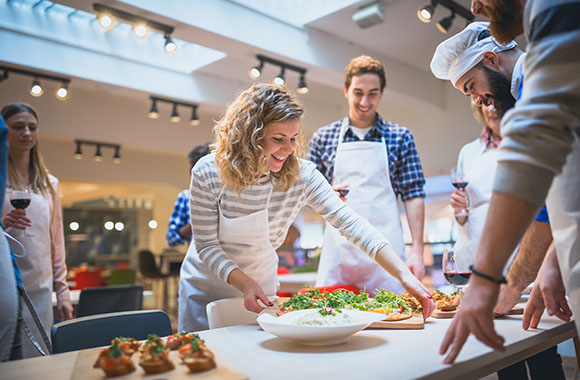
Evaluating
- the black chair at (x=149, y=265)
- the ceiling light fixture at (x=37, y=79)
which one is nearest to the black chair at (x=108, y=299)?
the ceiling light fixture at (x=37, y=79)

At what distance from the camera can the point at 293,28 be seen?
15.0 ft

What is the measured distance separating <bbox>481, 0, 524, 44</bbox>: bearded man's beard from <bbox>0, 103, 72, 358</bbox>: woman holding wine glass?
229 centimetres

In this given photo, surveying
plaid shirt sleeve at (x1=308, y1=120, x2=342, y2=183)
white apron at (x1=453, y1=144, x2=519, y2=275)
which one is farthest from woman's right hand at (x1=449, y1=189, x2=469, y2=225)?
plaid shirt sleeve at (x1=308, y1=120, x2=342, y2=183)

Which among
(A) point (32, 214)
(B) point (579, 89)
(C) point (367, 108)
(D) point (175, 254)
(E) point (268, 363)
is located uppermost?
(C) point (367, 108)

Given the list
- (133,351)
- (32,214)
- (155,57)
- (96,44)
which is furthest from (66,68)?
(133,351)

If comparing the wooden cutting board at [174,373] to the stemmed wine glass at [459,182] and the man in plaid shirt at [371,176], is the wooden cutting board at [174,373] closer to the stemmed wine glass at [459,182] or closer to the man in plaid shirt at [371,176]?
the man in plaid shirt at [371,176]

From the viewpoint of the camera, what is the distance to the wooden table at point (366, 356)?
35.6 inches

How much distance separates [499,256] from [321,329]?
0.43 m

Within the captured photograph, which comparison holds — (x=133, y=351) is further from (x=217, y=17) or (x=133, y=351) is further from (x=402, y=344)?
(x=217, y=17)

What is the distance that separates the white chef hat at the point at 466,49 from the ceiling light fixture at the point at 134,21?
2.75 meters

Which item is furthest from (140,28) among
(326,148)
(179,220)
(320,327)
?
(320,327)

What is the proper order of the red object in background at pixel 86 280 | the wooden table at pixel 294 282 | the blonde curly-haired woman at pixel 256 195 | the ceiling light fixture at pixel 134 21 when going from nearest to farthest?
the blonde curly-haired woman at pixel 256 195, the ceiling light fixture at pixel 134 21, the wooden table at pixel 294 282, the red object in background at pixel 86 280

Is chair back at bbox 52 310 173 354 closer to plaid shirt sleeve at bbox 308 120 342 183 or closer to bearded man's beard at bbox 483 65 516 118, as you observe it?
bearded man's beard at bbox 483 65 516 118

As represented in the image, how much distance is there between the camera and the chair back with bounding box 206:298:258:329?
1558mm
